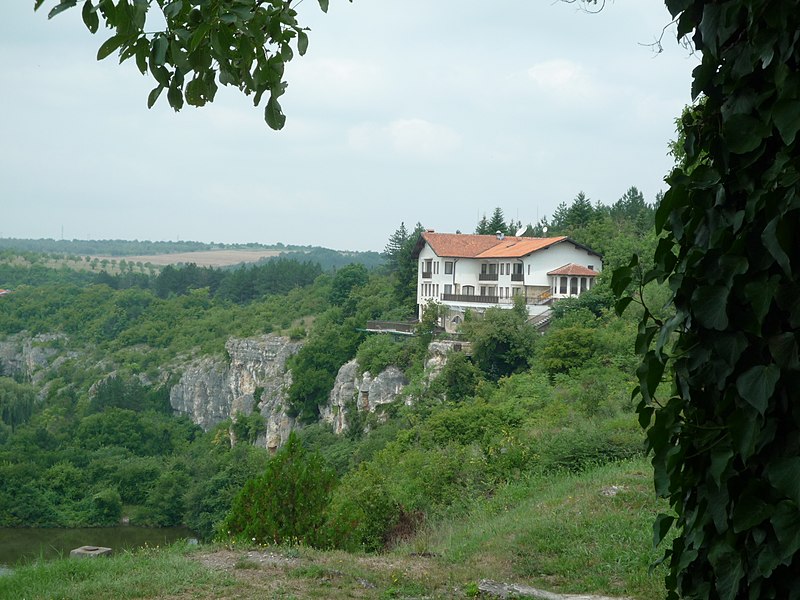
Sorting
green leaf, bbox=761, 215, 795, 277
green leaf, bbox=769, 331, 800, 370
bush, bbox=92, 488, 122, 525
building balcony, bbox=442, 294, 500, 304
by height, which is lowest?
bush, bbox=92, 488, 122, 525

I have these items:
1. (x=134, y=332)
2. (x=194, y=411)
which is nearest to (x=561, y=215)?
(x=194, y=411)

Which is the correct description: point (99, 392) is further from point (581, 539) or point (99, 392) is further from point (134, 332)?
point (581, 539)

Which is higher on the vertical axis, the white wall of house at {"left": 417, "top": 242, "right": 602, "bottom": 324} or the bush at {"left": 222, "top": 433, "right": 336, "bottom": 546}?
the white wall of house at {"left": 417, "top": 242, "right": 602, "bottom": 324}

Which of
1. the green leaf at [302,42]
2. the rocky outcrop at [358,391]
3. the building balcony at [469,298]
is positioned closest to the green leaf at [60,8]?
the green leaf at [302,42]

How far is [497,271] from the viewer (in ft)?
163

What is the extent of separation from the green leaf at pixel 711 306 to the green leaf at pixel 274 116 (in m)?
2.27

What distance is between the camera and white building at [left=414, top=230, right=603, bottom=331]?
46000mm

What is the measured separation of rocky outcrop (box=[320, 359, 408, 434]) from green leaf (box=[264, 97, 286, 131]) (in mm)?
41456

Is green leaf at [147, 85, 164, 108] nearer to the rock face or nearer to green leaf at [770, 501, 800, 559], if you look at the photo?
green leaf at [770, 501, 800, 559]

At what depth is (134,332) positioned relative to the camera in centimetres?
10194

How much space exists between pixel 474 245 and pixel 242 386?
29914 millimetres

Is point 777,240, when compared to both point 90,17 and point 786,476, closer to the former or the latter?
point 786,476

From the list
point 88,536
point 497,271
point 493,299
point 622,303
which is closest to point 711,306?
point 622,303

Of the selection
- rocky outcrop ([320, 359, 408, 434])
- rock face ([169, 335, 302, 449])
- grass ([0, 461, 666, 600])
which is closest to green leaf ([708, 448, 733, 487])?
grass ([0, 461, 666, 600])
